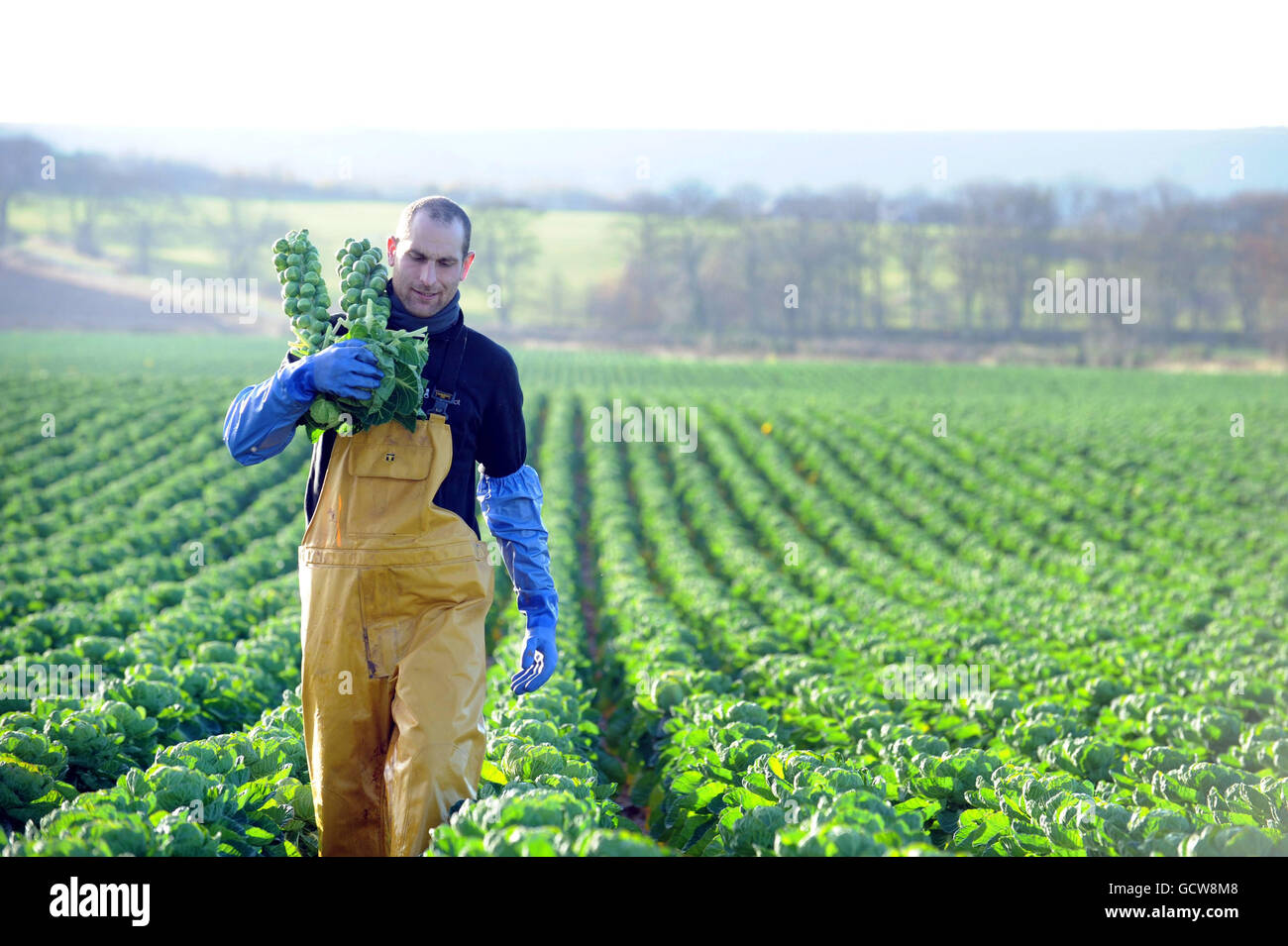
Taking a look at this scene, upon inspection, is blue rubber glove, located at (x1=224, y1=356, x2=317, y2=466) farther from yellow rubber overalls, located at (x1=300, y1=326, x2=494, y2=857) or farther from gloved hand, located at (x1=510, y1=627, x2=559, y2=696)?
gloved hand, located at (x1=510, y1=627, x2=559, y2=696)

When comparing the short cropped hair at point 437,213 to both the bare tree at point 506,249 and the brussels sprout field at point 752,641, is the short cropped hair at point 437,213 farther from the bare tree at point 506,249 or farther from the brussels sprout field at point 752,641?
the bare tree at point 506,249

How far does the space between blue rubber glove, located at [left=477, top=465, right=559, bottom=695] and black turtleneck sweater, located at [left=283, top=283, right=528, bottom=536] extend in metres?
0.06

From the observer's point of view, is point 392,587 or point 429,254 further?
point 429,254

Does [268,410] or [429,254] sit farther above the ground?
[429,254]

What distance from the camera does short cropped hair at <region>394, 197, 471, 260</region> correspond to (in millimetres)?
3260

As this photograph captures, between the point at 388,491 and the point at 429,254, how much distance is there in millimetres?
771

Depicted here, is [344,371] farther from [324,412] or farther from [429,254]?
[429,254]

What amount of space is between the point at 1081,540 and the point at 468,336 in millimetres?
13370

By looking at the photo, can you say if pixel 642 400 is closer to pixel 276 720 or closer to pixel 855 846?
pixel 276 720

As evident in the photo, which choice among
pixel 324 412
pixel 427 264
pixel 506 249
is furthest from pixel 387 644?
pixel 506 249

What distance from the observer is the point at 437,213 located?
326 cm

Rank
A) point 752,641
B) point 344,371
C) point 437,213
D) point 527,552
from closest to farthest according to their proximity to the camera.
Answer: point 344,371 < point 437,213 < point 527,552 < point 752,641

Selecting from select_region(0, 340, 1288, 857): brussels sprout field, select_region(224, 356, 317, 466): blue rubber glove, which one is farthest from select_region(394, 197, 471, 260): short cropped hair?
select_region(224, 356, 317, 466): blue rubber glove
